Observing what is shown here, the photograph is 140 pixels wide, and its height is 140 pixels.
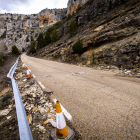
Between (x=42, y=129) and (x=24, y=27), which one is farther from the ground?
(x=24, y=27)

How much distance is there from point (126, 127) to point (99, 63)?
783 centimetres

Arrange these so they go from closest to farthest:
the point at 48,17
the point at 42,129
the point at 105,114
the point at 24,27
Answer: the point at 42,129 → the point at 105,114 → the point at 48,17 → the point at 24,27

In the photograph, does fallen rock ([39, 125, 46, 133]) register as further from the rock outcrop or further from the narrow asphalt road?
the rock outcrop

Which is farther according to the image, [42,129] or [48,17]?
[48,17]

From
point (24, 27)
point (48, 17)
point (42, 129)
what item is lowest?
point (42, 129)

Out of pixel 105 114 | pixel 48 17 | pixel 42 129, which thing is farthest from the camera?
pixel 48 17

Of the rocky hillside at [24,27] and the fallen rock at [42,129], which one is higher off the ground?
the rocky hillside at [24,27]

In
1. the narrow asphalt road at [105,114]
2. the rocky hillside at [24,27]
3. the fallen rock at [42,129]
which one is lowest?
the fallen rock at [42,129]

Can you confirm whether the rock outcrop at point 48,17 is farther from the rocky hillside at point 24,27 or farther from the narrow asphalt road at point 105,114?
the narrow asphalt road at point 105,114

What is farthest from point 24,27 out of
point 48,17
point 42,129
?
point 42,129

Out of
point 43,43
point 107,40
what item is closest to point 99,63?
point 107,40

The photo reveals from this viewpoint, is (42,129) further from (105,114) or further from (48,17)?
(48,17)

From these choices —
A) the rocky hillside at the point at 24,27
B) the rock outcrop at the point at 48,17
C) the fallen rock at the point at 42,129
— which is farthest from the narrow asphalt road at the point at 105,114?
the rock outcrop at the point at 48,17

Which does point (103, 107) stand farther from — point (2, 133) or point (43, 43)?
point (43, 43)
